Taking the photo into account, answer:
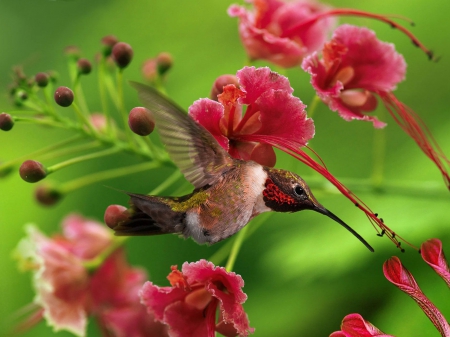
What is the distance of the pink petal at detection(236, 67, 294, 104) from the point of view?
1012mm

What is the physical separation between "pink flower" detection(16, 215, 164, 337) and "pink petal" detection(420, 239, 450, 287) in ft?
2.45

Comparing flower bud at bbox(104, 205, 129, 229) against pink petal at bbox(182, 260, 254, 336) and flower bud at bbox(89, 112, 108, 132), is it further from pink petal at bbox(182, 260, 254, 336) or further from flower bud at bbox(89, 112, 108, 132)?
flower bud at bbox(89, 112, 108, 132)

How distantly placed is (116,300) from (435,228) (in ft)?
2.88

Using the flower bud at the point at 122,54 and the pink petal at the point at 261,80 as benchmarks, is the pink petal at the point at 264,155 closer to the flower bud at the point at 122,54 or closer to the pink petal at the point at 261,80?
the pink petal at the point at 261,80

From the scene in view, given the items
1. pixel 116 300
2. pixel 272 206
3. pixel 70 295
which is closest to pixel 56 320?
pixel 70 295

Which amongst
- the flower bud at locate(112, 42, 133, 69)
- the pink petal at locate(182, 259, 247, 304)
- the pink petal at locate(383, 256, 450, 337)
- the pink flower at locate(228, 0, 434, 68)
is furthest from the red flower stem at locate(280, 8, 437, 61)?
the pink petal at locate(182, 259, 247, 304)

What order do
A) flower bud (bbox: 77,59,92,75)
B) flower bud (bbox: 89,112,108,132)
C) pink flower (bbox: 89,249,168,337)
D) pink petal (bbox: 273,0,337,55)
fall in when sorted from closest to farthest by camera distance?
flower bud (bbox: 77,59,92,75) → pink petal (bbox: 273,0,337,55) → pink flower (bbox: 89,249,168,337) → flower bud (bbox: 89,112,108,132)

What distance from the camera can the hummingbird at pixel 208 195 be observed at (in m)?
0.89

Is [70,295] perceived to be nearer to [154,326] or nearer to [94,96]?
[154,326]

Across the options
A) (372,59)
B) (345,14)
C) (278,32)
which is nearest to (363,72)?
(372,59)

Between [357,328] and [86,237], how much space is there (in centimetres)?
103

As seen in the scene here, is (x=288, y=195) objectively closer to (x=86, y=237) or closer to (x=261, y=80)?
(x=261, y=80)

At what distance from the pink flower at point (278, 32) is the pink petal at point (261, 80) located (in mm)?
386

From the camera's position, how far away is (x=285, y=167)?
1.84 m
